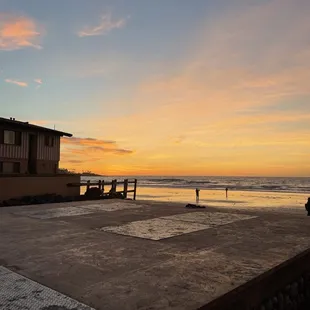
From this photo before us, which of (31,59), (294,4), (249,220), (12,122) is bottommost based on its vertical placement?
(249,220)

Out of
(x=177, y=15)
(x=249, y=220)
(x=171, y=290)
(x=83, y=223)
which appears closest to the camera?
(x=171, y=290)

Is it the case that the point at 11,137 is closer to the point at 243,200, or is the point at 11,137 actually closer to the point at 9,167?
the point at 9,167

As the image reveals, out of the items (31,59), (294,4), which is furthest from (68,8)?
(294,4)

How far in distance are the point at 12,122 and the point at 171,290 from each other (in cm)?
1735

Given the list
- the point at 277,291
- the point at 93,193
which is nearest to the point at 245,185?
the point at 93,193

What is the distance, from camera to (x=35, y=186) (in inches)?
708

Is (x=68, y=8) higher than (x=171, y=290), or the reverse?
(x=68, y=8)

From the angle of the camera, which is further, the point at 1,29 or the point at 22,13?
the point at 1,29

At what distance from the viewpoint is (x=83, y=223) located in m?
7.67

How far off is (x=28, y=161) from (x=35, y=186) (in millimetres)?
2929

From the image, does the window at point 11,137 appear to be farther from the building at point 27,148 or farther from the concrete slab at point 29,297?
the concrete slab at point 29,297

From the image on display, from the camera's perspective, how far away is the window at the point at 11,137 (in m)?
18.5

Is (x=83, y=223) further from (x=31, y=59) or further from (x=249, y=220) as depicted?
(x=31, y=59)

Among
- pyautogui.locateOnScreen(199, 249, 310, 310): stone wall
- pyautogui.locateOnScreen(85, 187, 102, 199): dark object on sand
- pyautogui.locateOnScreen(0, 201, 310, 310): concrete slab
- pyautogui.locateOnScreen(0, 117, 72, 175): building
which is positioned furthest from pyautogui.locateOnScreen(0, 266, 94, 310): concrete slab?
pyautogui.locateOnScreen(85, 187, 102, 199): dark object on sand
